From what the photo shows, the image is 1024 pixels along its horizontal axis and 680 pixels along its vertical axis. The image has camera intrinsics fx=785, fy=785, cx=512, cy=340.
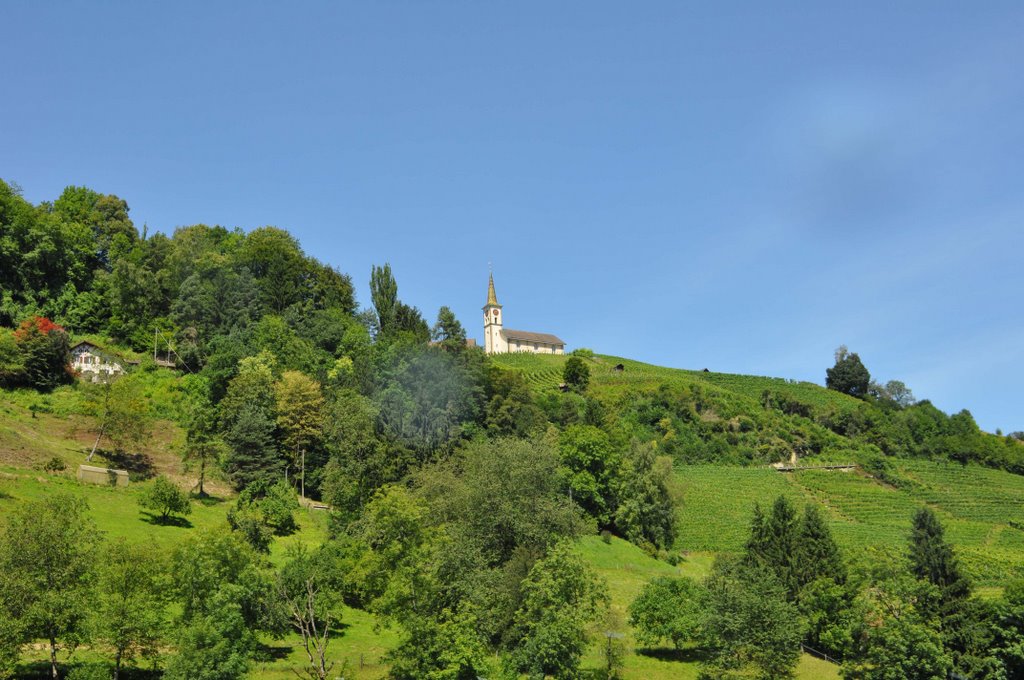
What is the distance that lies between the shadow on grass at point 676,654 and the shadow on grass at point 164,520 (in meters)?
25.2

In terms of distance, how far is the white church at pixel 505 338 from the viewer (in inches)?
5989

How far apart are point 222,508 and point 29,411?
17732 mm

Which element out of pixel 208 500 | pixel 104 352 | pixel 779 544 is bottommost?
pixel 208 500

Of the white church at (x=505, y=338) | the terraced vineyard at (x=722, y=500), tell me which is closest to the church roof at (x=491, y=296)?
the white church at (x=505, y=338)

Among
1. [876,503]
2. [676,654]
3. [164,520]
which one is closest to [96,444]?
[164,520]

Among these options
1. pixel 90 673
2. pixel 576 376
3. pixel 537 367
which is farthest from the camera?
pixel 537 367

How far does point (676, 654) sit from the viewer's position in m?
38.2

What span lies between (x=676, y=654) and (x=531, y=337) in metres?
Answer: 118

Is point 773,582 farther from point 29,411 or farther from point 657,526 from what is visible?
point 29,411

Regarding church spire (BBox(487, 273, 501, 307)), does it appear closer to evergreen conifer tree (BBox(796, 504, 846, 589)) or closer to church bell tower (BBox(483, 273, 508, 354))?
church bell tower (BBox(483, 273, 508, 354))

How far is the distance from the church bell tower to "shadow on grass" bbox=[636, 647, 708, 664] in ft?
378

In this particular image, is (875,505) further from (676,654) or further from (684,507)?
(676,654)

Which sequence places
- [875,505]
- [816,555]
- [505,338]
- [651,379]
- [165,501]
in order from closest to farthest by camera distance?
[165,501] → [816,555] → [875,505] → [651,379] → [505,338]

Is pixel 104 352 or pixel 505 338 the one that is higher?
pixel 505 338
